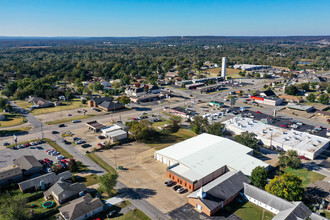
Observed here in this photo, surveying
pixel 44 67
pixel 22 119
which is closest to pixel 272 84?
pixel 22 119

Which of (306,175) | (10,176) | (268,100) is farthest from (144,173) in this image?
(268,100)

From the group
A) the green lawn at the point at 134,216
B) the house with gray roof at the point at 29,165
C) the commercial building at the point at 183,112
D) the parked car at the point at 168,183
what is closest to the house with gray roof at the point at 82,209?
the green lawn at the point at 134,216

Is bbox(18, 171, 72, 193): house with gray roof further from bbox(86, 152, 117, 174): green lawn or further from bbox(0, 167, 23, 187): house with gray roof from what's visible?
bbox(86, 152, 117, 174): green lawn

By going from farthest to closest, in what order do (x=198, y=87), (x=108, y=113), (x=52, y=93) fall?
(x=198, y=87), (x=52, y=93), (x=108, y=113)

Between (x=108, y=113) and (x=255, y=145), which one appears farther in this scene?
(x=108, y=113)

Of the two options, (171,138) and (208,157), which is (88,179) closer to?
(208,157)

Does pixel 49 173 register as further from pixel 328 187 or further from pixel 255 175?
pixel 328 187
